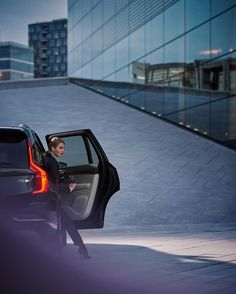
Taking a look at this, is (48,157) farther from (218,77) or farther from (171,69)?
(171,69)

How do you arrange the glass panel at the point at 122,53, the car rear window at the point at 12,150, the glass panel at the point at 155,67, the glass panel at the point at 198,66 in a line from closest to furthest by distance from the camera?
the car rear window at the point at 12,150
the glass panel at the point at 198,66
the glass panel at the point at 155,67
the glass panel at the point at 122,53

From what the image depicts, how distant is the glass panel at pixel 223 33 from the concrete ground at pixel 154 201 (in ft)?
10.7

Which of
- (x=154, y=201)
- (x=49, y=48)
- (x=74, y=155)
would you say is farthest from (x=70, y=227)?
(x=49, y=48)

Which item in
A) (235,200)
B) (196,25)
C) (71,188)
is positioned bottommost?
(235,200)

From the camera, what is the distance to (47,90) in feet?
111

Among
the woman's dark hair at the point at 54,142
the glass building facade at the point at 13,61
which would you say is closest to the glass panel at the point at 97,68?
the woman's dark hair at the point at 54,142

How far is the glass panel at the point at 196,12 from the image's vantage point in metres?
22.3

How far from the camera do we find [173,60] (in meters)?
24.5

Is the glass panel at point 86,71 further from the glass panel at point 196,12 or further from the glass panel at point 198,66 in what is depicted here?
the glass panel at point 198,66

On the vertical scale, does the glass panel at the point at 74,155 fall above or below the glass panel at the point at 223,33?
below

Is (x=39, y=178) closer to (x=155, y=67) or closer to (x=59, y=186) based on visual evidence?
(x=59, y=186)

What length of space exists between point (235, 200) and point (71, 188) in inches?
302

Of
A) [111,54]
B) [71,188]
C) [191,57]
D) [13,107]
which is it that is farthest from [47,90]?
[71,188]

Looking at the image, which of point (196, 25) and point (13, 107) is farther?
point (13, 107)
